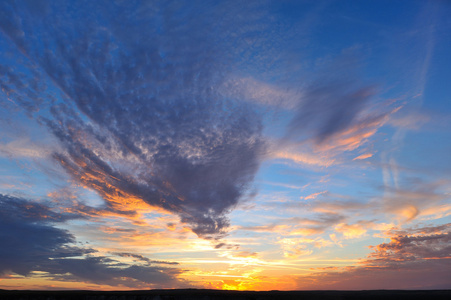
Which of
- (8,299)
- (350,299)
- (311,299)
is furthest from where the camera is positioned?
(350,299)

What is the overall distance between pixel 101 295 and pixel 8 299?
32.1 metres

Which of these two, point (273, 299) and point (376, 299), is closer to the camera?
point (273, 299)

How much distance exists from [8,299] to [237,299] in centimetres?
8514

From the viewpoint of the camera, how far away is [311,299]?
446 ft

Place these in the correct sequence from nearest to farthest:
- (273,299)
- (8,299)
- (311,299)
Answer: (8,299) → (273,299) → (311,299)

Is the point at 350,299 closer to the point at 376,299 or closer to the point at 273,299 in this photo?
the point at 376,299

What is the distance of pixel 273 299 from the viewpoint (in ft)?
369

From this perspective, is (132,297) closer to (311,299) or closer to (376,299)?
(311,299)

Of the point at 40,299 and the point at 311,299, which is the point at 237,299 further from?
the point at 40,299

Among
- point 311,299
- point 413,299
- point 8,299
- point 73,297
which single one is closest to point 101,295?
point 73,297

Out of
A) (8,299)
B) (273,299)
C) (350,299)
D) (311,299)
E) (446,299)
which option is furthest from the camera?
(350,299)

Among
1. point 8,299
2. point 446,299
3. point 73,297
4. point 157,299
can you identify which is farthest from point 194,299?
point 446,299

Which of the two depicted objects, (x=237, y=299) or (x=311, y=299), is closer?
(x=237, y=299)

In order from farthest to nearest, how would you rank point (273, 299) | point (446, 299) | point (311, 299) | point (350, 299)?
point (350, 299) < point (311, 299) < point (446, 299) < point (273, 299)
